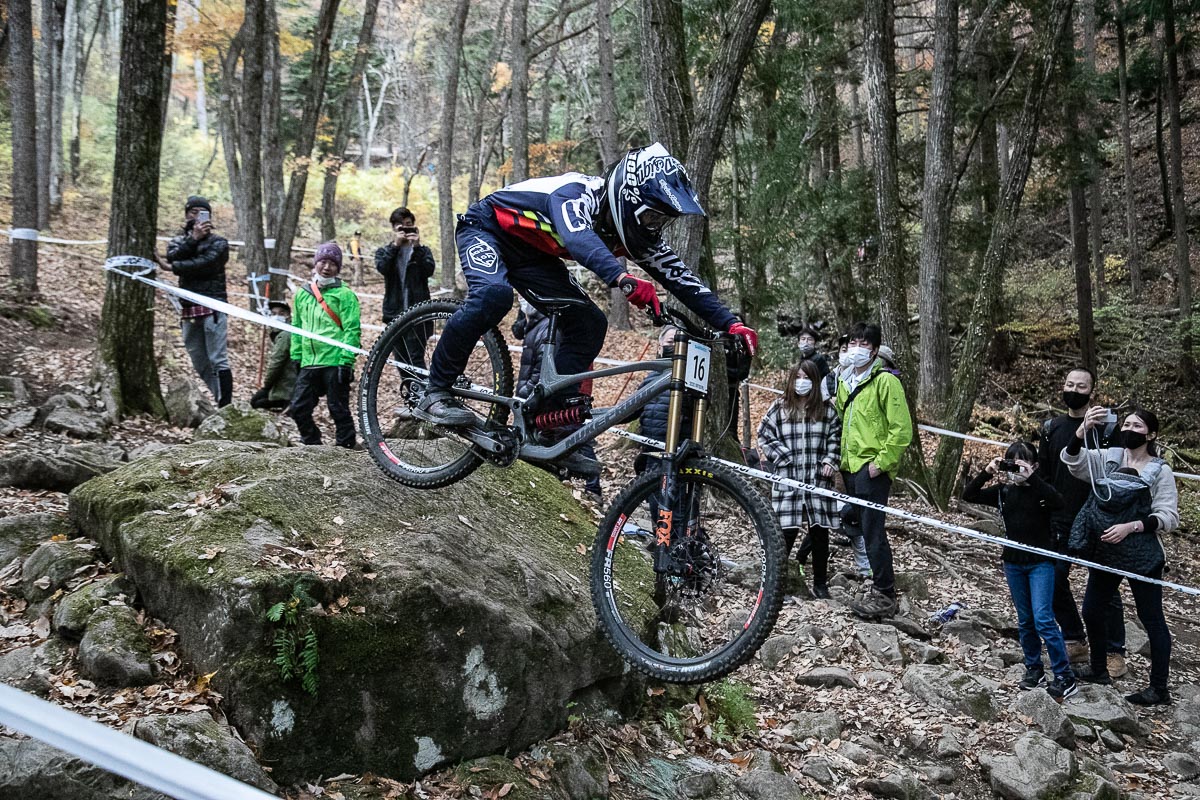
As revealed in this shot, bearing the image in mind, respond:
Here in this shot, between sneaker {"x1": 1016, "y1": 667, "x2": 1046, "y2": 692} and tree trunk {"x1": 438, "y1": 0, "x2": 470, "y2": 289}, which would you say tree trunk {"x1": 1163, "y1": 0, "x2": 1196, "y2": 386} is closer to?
sneaker {"x1": 1016, "y1": 667, "x2": 1046, "y2": 692}

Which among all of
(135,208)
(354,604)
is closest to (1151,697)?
(354,604)

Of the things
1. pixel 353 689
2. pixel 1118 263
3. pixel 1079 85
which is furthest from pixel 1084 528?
pixel 1118 263

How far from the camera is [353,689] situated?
12.8 ft

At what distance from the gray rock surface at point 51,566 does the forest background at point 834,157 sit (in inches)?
176

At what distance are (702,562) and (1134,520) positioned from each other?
4338mm

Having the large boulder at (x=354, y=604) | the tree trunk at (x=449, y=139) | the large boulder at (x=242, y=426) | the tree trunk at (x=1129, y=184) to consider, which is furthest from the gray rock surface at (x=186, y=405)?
the tree trunk at (x=1129, y=184)

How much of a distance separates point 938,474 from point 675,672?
28.7 feet

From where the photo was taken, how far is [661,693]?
213 inches

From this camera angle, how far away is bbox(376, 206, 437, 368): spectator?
8.30m

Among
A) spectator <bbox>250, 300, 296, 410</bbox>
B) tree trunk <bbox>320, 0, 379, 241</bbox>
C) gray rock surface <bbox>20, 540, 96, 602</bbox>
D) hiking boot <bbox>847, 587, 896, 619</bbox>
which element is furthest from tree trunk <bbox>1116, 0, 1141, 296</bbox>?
gray rock surface <bbox>20, 540, 96, 602</bbox>

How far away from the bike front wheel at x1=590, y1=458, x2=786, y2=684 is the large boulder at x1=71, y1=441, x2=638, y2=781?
0.46 meters

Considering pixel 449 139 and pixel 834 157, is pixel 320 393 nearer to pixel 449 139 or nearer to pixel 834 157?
pixel 449 139

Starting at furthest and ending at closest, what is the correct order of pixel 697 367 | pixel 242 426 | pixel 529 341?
1. pixel 242 426
2. pixel 529 341
3. pixel 697 367

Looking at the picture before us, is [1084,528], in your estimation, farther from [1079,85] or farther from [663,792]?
[1079,85]
